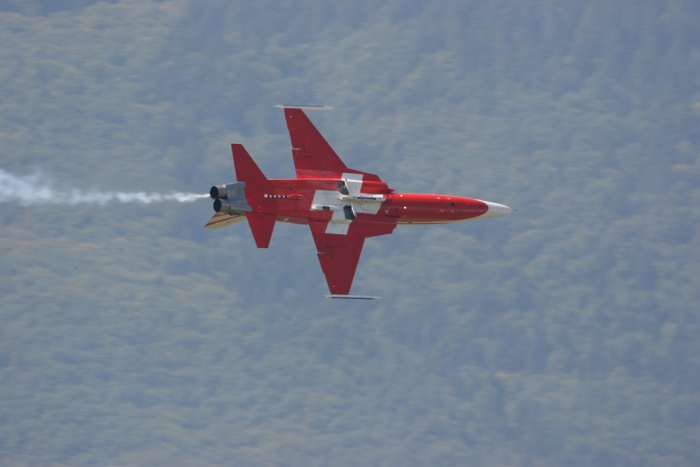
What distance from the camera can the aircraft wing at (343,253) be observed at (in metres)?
54.9

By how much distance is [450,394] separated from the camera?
132625 mm

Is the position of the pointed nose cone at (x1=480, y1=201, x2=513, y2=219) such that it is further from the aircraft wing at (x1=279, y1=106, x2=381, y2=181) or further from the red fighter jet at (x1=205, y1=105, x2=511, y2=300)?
the aircraft wing at (x1=279, y1=106, x2=381, y2=181)

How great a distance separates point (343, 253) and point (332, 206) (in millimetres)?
2578

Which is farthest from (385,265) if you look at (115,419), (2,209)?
(2,209)

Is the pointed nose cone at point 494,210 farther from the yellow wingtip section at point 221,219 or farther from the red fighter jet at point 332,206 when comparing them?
the yellow wingtip section at point 221,219

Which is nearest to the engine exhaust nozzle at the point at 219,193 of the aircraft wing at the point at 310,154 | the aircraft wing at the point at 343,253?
the aircraft wing at the point at 310,154

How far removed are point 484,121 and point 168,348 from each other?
5973 cm

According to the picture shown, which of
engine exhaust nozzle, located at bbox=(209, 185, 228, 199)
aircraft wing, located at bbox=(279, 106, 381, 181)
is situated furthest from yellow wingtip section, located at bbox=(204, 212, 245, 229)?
aircraft wing, located at bbox=(279, 106, 381, 181)

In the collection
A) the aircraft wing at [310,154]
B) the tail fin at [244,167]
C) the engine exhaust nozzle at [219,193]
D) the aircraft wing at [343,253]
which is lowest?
the aircraft wing at [343,253]

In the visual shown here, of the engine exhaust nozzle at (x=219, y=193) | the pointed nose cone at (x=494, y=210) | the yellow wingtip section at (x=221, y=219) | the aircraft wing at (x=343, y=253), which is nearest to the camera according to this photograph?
the engine exhaust nozzle at (x=219, y=193)

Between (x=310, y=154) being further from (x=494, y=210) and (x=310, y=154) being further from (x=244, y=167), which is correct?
(x=494, y=210)

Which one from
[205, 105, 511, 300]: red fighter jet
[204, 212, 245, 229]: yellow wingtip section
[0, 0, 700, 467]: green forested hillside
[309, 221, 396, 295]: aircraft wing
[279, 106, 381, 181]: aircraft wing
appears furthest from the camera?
[0, 0, 700, 467]: green forested hillside

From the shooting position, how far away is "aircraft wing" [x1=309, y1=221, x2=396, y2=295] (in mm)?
54938

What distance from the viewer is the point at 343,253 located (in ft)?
181
